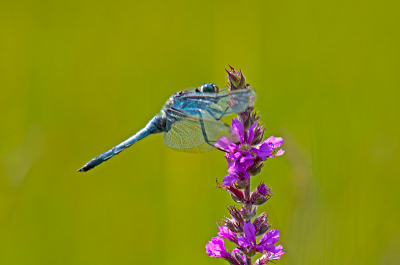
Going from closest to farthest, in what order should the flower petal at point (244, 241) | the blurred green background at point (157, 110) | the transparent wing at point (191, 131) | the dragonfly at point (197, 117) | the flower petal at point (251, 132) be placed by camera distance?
1. the flower petal at point (244, 241)
2. the flower petal at point (251, 132)
3. the dragonfly at point (197, 117)
4. the transparent wing at point (191, 131)
5. the blurred green background at point (157, 110)

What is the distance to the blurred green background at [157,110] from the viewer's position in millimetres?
3662

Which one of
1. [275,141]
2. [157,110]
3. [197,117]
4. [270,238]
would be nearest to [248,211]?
[270,238]

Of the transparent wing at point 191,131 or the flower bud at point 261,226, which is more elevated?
the transparent wing at point 191,131

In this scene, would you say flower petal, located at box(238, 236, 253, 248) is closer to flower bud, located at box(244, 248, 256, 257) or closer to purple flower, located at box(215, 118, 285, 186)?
flower bud, located at box(244, 248, 256, 257)

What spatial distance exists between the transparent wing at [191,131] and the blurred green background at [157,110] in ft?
1.81

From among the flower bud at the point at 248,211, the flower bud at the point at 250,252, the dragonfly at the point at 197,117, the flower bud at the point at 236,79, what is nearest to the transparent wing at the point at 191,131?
the dragonfly at the point at 197,117

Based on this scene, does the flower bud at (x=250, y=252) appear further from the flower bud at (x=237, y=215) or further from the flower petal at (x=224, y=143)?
the flower petal at (x=224, y=143)

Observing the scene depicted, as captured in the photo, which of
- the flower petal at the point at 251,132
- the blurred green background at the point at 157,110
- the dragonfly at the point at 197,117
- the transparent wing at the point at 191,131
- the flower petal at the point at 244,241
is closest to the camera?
the flower petal at the point at 244,241

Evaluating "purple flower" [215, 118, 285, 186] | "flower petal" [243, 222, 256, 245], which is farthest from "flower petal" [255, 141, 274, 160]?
"flower petal" [243, 222, 256, 245]

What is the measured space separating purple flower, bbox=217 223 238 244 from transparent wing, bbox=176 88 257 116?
64 centimetres

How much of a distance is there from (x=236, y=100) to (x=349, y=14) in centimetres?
429

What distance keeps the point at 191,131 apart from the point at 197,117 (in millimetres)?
141

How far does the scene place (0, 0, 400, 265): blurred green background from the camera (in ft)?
12.0

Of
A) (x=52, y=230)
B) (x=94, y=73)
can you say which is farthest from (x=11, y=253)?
(x=94, y=73)
